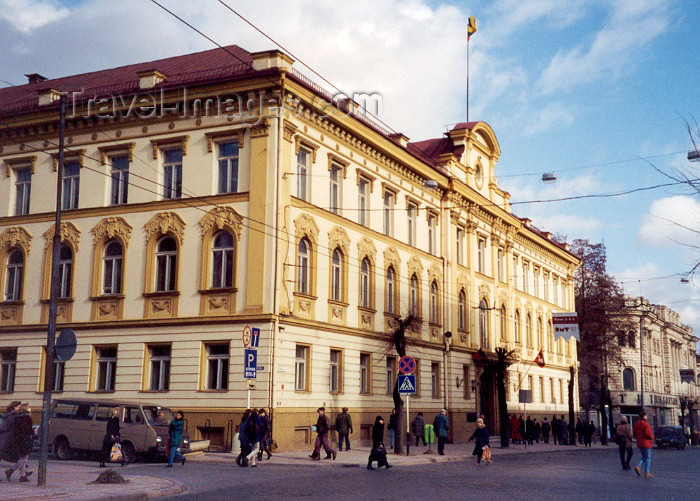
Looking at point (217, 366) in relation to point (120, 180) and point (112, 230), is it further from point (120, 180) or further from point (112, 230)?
point (120, 180)

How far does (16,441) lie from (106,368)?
50.2 ft

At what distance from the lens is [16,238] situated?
116 ft

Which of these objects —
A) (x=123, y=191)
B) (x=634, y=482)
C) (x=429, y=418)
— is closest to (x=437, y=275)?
(x=429, y=418)

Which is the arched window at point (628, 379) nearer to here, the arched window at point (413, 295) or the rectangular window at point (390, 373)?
the arched window at point (413, 295)

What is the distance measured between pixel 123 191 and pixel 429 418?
60.4ft

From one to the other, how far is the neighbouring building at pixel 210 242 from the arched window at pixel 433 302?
11.0 feet

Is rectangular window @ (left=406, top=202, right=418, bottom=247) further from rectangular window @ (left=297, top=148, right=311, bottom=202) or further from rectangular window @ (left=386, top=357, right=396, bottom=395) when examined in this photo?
rectangular window @ (left=297, top=148, right=311, bottom=202)

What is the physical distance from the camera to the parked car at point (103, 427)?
2533 centimetres

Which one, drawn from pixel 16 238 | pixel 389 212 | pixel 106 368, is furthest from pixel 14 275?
pixel 389 212

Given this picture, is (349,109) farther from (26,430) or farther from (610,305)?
(610,305)

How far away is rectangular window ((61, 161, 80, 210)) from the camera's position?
3481cm

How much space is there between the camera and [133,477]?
63.3 ft

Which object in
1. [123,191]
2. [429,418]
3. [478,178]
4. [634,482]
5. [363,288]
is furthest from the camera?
[478,178]

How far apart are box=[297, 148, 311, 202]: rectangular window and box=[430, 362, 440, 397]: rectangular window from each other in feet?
45.0
